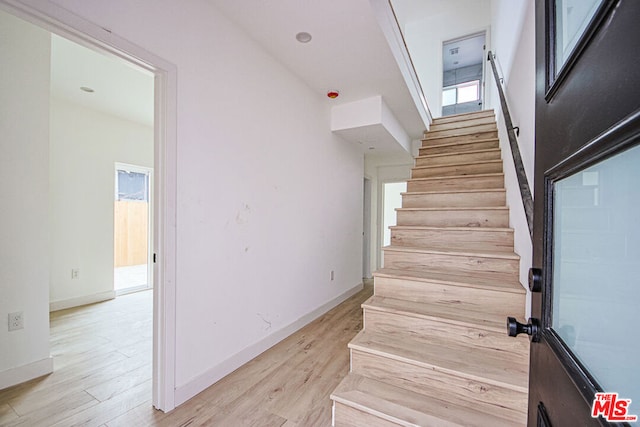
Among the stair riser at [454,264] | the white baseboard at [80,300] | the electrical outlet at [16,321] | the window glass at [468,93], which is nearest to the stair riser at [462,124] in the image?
the stair riser at [454,264]

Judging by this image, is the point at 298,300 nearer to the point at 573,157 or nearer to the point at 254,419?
the point at 254,419

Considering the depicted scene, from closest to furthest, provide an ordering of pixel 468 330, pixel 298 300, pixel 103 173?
pixel 468 330 → pixel 298 300 → pixel 103 173

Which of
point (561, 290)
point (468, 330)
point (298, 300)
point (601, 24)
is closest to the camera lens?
point (601, 24)


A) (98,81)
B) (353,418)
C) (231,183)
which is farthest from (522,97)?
(98,81)

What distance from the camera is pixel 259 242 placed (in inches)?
89.4

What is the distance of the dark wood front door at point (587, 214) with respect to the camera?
0.38 m

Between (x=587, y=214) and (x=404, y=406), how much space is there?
3.88ft

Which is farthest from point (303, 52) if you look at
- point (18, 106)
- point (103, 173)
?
point (103, 173)

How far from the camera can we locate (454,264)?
1896mm

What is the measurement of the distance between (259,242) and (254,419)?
1.19m

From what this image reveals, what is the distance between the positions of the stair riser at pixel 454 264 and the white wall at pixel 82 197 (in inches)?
151

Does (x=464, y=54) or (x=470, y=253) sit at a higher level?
(x=464, y=54)

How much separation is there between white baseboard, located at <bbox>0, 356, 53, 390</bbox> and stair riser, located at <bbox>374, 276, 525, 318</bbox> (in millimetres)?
2398

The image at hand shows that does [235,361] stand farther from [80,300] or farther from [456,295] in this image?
[80,300]
